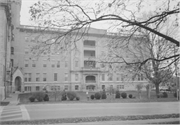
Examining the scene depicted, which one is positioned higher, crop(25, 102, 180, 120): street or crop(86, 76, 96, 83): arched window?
crop(86, 76, 96, 83): arched window

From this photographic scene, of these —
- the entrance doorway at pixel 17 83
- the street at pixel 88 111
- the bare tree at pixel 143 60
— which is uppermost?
the bare tree at pixel 143 60

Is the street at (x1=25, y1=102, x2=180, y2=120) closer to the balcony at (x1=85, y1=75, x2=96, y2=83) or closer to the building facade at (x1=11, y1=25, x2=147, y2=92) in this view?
the building facade at (x1=11, y1=25, x2=147, y2=92)

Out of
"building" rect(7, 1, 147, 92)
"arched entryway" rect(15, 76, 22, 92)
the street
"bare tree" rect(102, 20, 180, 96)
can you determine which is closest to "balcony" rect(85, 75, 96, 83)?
"building" rect(7, 1, 147, 92)

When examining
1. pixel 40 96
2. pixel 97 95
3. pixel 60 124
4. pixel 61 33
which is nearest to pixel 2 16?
pixel 40 96

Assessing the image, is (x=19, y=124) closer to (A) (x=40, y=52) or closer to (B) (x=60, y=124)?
(B) (x=60, y=124)

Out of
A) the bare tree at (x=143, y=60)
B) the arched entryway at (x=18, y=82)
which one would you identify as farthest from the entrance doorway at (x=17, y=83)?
the bare tree at (x=143, y=60)

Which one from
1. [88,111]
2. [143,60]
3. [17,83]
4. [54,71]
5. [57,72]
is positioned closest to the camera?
[88,111]

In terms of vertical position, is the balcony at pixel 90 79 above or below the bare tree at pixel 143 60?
below

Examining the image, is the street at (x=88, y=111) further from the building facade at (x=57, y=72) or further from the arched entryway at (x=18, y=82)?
the arched entryway at (x=18, y=82)

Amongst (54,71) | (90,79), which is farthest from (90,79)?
(54,71)

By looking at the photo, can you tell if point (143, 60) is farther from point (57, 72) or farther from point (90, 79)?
point (90, 79)

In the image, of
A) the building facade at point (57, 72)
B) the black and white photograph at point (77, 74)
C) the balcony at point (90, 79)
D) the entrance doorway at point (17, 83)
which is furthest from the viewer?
the balcony at point (90, 79)

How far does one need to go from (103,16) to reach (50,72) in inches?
1806

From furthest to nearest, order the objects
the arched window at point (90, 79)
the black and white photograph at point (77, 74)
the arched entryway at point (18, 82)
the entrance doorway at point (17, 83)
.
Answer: the arched window at point (90, 79) → the entrance doorway at point (17, 83) → the arched entryway at point (18, 82) → the black and white photograph at point (77, 74)
